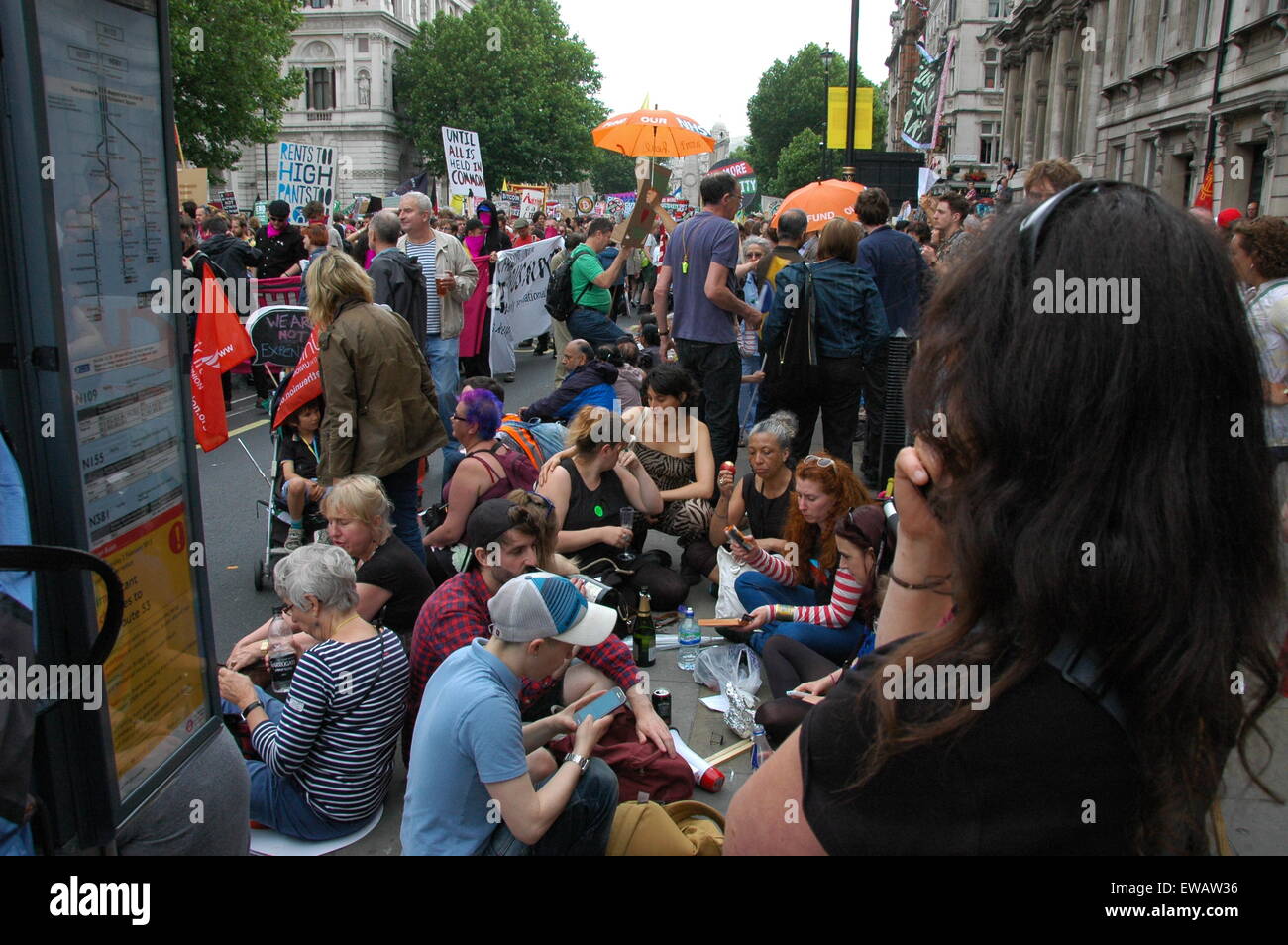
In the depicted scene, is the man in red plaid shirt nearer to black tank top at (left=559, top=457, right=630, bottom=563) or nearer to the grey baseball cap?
the grey baseball cap

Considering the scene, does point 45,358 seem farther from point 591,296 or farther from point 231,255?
point 231,255

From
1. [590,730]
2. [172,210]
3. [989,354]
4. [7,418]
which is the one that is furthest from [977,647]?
[590,730]

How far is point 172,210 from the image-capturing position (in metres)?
2.09

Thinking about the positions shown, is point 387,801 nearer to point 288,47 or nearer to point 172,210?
point 172,210

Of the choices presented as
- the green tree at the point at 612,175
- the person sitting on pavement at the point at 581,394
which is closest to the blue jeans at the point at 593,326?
the person sitting on pavement at the point at 581,394

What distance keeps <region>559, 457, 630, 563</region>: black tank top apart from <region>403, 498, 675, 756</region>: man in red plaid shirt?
5.06 ft

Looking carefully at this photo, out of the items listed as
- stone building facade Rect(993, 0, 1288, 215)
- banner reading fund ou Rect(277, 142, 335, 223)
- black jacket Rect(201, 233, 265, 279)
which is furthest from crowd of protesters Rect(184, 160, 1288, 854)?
banner reading fund ou Rect(277, 142, 335, 223)

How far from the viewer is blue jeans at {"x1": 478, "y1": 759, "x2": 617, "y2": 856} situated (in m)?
3.11

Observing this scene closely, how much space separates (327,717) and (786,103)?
3939 inches

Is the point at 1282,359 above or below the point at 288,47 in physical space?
below

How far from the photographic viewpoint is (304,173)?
15.2 metres

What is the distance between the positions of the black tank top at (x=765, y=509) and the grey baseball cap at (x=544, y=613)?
2.70 meters

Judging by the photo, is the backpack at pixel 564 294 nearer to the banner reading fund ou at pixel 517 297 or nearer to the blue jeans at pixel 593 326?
the blue jeans at pixel 593 326
